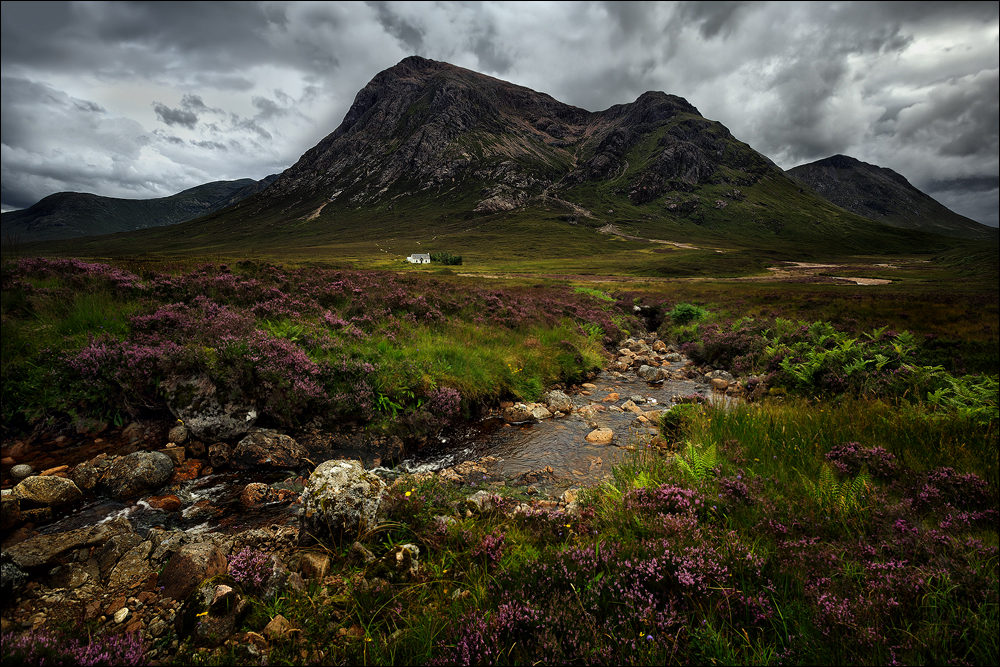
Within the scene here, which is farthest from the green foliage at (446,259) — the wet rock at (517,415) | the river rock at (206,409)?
the river rock at (206,409)

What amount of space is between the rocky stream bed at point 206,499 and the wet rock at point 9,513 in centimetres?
2

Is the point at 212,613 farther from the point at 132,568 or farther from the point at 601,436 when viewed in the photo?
the point at 601,436

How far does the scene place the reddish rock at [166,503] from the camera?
5.52m

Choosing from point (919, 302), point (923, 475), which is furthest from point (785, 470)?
point (919, 302)

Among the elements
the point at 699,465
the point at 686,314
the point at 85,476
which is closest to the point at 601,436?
the point at 699,465

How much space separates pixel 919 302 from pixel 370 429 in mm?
30634

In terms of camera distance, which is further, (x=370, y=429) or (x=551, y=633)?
(x=370, y=429)

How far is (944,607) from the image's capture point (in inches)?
98.8

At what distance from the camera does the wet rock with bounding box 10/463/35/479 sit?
5516 mm

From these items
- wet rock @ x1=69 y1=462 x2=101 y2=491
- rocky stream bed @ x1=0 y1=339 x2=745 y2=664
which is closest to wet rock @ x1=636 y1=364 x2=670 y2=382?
rocky stream bed @ x1=0 y1=339 x2=745 y2=664

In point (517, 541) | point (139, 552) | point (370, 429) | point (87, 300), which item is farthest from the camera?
point (87, 300)

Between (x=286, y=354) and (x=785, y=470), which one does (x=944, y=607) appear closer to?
(x=785, y=470)

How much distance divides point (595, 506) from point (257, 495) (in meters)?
5.14

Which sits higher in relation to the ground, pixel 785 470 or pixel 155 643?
pixel 785 470
